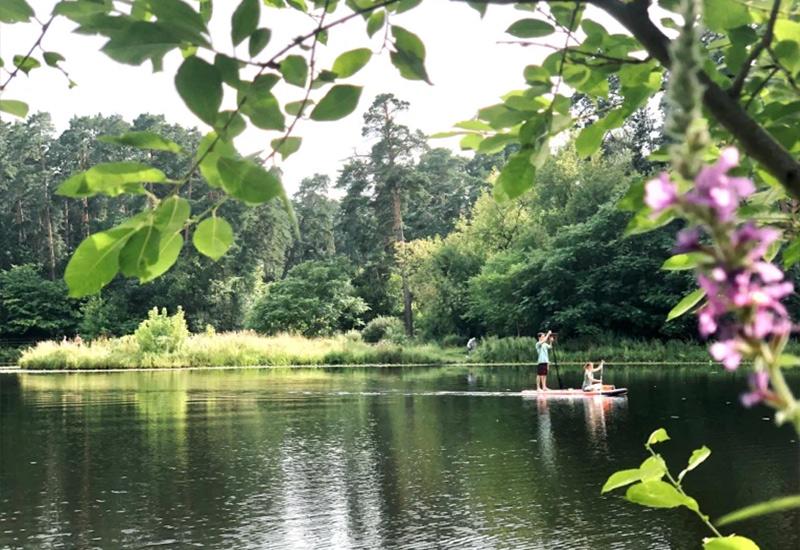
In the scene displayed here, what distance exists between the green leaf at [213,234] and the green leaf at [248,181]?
19 cm

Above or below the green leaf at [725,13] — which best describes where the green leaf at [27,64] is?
above

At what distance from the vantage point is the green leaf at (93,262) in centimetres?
104

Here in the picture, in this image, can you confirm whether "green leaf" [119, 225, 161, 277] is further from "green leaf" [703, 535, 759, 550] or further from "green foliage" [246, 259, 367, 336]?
"green foliage" [246, 259, 367, 336]

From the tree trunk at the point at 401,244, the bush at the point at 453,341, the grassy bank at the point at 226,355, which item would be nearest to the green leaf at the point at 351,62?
the grassy bank at the point at 226,355

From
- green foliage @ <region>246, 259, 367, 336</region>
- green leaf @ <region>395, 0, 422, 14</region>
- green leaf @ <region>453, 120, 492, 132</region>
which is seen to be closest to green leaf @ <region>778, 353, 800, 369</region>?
green leaf @ <region>395, 0, 422, 14</region>

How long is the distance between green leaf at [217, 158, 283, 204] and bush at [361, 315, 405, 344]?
138 ft

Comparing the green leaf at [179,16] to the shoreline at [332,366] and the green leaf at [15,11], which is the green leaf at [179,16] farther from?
the shoreline at [332,366]

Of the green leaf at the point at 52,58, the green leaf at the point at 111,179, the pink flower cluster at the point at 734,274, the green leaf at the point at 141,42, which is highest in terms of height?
the green leaf at the point at 52,58

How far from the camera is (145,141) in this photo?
1.03m

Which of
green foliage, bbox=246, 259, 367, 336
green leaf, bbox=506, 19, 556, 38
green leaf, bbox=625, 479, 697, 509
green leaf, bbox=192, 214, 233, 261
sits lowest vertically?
green leaf, bbox=625, 479, 697, 509

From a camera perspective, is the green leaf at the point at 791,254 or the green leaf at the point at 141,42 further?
the green leaf at the point at 791,254

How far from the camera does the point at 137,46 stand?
0.90 metres

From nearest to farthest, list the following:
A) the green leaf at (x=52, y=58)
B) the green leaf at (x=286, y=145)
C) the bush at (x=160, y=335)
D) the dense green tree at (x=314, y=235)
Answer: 1. the green leaf at (x=286, y=145)
2. the green leaf at (x=52, y=58)
3. the bush at (x=160, y=335)
4. the dense green tree at (x=314, y=235)

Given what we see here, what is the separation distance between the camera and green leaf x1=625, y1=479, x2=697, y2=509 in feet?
4.63
